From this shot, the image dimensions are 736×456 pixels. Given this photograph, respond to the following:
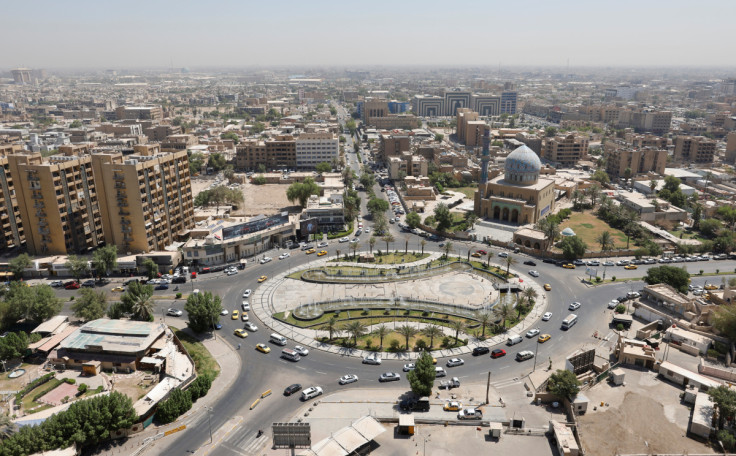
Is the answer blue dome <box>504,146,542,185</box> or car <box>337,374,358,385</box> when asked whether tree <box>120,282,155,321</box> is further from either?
Result: blue dome <box>504,146,542,185</box>

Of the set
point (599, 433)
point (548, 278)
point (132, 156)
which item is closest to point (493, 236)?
point (548, 278)

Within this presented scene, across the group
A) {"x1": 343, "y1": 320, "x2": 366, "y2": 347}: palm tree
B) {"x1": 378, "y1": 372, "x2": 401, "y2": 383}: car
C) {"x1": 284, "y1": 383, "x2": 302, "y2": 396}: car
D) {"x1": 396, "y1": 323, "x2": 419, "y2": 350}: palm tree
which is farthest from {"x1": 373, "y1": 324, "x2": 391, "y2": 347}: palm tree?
{"x1": 284, "y1": 383, "x2": 302, "y2": 396}: car

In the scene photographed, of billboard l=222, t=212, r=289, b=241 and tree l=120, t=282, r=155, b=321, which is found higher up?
billboard l=222, t=212, r=289, b=241

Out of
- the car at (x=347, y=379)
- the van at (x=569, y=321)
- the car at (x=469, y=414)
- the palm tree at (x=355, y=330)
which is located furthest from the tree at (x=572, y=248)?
the car at (x=347, y=379)

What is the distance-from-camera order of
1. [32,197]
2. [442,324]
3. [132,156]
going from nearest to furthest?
1. [442,324]
2. [32,197]
3. [132,156]

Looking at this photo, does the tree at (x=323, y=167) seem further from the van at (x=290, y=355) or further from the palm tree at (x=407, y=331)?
the van at (x=290, y=355)

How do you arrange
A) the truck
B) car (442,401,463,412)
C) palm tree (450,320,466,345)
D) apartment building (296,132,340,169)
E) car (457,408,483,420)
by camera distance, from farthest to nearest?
apartment building (296,132,340,169), palm tree (450,320,466,345), the truck, car (442,401,463,412), car (457,408,483,420)

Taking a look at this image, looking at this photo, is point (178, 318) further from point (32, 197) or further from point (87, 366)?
point (32, 197)
